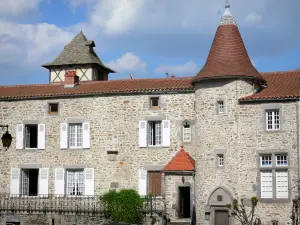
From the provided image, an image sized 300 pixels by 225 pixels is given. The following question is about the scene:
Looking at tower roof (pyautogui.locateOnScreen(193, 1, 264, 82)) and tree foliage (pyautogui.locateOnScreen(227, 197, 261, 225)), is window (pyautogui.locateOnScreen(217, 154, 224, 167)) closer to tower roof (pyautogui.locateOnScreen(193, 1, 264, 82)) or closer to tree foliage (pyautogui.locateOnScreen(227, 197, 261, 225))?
tree foliage (pyautogui.locateOnScreen(227, 197, 261, 225))

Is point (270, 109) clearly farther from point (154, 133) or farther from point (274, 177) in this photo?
point (154, 133)

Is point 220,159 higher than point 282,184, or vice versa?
point 220,159

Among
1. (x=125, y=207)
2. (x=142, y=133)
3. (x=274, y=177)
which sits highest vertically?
(x=142, y=133)

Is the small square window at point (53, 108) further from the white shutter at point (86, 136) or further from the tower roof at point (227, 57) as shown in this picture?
the tower roof at point (227, 57)

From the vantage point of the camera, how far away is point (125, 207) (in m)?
25.9

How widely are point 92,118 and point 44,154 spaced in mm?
3033

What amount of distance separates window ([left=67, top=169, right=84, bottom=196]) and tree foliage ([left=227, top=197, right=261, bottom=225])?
7696mm

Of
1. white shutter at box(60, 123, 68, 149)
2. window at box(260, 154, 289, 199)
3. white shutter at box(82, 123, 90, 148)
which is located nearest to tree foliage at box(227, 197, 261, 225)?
window at box(260, 154, 289, 199)

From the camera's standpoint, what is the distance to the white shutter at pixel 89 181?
28172mm

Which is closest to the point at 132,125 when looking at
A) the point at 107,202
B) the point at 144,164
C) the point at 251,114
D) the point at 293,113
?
the point at 144,164

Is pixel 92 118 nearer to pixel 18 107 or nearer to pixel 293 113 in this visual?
pixel 18 107

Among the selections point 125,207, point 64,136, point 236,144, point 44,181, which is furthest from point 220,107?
point 44,181

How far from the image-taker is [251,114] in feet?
82.0

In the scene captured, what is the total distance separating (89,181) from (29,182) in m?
3.72
